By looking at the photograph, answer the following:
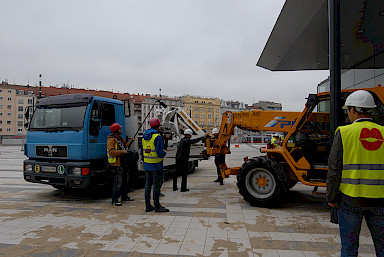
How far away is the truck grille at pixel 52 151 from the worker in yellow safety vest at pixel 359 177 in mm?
5911

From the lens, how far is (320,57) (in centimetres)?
1678

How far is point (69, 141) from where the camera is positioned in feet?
21.2

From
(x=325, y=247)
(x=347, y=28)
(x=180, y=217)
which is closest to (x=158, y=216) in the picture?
(x=180, y=217)

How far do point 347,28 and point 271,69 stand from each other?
7528mm

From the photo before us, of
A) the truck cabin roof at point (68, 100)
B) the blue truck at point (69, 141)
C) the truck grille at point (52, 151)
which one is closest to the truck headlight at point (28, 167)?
the blue truck at point (69, 141)

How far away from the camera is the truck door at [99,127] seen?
6.62 metres

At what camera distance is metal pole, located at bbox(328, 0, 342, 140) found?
434 cm

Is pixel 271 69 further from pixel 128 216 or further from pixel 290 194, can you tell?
pixel 128 216

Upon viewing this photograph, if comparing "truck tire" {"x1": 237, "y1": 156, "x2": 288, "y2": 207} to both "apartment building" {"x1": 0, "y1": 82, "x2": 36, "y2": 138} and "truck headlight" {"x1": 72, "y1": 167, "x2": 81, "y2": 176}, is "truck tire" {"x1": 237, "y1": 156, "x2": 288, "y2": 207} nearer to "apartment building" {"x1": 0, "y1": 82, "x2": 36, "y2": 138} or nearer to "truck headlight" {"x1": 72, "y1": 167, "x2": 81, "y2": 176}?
"truck headlight" {"x1": 72, "y1": 167, "x2": 81, "y2": 176}

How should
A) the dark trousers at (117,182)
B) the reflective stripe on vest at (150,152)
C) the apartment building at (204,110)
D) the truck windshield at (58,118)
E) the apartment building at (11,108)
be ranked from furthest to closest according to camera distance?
the apartment building at (204,110), the apartment building at (11,108), the truck windshield at (58,118), the dark trousers at (117,182), the reflective stripe on vest at (150,152)

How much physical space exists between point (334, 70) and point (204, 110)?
327 feet

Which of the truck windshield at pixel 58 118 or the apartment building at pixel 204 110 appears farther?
the apartment building at pixel 204 110

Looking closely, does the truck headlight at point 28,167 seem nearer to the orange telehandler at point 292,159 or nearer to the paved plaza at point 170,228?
the paved plaza at point 170,228

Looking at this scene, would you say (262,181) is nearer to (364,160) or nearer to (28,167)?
(364,160)
